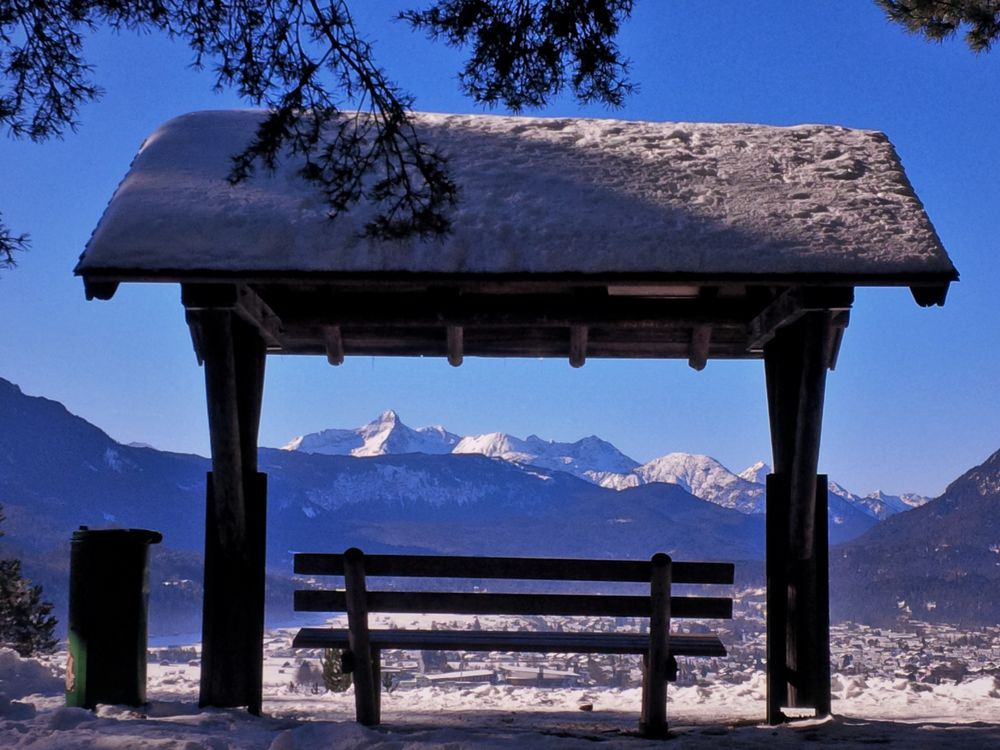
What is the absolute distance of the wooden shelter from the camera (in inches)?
275

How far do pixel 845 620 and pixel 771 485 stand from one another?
177m

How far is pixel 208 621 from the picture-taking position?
7.84 m

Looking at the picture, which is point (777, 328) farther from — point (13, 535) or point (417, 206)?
point (13, 535)

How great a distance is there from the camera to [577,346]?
28.9ft

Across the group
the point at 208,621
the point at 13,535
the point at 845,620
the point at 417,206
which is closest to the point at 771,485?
the point at 417,206

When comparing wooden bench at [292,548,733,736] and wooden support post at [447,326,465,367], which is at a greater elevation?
wooden support post at [447,326,465,367]

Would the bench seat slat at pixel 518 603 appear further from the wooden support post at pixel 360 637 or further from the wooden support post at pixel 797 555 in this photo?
the wooden support post at pixel 797 555

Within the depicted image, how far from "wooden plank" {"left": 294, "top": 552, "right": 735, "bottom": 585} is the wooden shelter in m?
1.33

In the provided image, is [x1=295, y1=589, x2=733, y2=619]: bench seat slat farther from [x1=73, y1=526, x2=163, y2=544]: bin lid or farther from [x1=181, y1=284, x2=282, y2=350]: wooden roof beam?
[x1=181, y1=284, x2=282, y2=350]: wooden roof beam

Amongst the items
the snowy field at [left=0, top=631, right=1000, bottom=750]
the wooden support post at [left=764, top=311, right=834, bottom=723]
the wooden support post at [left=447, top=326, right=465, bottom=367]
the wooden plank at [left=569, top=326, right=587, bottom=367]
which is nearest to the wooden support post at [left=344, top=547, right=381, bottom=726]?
the snowy field at [left=0, top=631, right=1000, bottom=750]

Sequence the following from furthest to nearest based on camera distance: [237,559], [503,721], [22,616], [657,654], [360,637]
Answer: [22,616] < [503,721] < [237,559] < [360,637] < [657,654]

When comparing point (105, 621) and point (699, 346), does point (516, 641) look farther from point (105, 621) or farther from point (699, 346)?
point (699, 346)

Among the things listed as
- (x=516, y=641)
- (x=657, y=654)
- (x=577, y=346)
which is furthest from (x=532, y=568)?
(x=577, y=346)

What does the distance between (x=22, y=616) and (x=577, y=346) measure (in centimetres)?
1656
